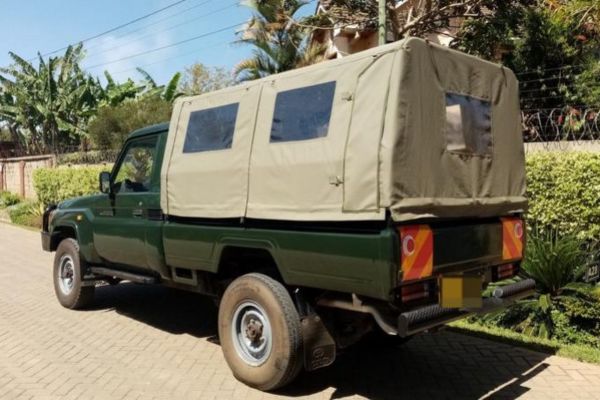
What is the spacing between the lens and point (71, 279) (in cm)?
765

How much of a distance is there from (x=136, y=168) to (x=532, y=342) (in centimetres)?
451

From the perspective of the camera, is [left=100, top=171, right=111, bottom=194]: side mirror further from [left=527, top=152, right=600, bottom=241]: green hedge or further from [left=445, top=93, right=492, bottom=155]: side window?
[left=527, top=152, right=600, bottom=241]: green hedge

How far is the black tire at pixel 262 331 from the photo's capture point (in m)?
4.37

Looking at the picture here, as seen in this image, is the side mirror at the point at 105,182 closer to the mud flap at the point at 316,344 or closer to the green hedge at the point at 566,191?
the mud flap at the point at 316,344

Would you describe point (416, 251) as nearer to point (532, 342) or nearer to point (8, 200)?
point (532, 342)

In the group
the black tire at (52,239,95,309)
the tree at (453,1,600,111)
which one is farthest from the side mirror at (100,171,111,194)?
the tree at (453,1,600,111)

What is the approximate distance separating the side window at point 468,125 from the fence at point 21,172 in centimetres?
2274

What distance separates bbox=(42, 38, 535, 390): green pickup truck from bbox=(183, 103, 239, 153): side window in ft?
0.05

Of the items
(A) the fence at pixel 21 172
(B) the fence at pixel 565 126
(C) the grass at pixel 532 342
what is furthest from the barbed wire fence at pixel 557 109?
(A) the fence at pixel 21 172

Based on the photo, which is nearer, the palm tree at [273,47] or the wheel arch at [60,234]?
the wheel arch at [60,234]

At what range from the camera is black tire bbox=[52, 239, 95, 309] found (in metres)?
7.32

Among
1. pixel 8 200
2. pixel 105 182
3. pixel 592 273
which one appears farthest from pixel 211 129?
pixel 8 200

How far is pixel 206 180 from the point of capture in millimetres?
5211

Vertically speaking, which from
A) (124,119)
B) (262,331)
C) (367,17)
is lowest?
(262,331)
